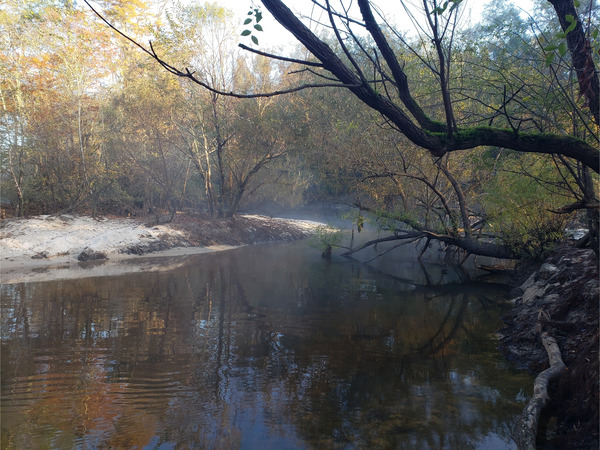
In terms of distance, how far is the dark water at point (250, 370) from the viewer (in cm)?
540

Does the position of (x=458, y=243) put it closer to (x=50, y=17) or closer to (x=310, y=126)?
(x=310, y=126)

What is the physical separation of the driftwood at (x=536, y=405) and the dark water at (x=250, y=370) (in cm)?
46

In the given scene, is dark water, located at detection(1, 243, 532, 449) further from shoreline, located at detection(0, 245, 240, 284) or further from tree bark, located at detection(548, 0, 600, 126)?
tree bark, located at detection(548, 0, 600, 126)

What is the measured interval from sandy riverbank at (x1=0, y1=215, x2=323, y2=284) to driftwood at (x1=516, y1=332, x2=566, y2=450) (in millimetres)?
13821

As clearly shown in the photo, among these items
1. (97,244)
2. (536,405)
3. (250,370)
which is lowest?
(250,370)

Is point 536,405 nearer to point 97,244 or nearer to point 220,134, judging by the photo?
point 97,244

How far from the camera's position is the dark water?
5.40m

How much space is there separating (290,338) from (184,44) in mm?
19598

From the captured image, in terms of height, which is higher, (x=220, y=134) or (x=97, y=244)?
(x=220, y=134)

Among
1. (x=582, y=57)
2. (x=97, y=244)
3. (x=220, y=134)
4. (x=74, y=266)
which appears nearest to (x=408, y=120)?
(x=582, y=57)

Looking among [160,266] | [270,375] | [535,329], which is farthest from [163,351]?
[160,266]

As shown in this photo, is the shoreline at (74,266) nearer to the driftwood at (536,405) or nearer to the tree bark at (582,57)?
the driftwood at (536,405)

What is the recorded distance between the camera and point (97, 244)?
19.0 metres

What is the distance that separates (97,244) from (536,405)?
1778cm
